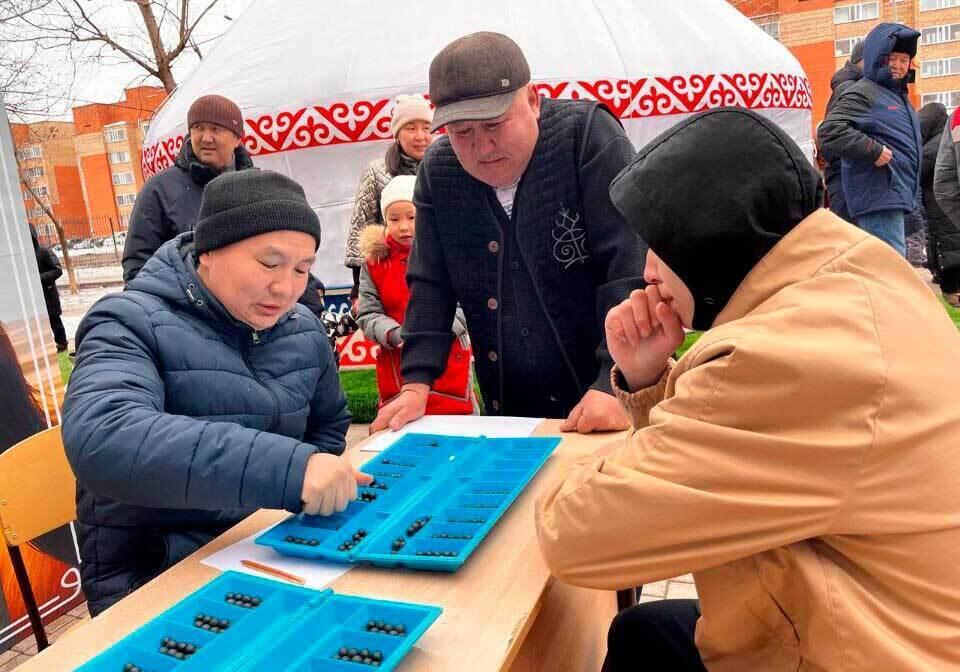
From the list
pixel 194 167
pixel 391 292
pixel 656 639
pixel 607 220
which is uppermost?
pixel 194 167

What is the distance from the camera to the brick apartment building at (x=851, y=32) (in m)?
33.0

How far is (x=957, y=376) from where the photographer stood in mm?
1139

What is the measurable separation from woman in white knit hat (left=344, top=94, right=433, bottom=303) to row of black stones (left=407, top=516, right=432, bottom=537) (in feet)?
9.32

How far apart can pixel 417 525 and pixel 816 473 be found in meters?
0.82

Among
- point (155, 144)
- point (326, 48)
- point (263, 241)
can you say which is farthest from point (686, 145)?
point (155, 144)

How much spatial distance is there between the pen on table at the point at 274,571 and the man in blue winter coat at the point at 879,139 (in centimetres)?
598

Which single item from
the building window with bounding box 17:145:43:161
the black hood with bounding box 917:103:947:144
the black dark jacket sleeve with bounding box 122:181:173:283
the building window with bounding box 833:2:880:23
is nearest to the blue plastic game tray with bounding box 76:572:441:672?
the black dark jacket sleeve with bounding box 122:181:173:283

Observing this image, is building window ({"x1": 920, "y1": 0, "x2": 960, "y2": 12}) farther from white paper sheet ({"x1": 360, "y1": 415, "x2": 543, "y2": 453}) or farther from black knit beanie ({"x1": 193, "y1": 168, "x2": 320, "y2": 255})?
black knit beanie ({"x1": 193, "y1": 168, "x2": 320, "y2": 255})

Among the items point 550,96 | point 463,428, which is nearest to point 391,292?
point 463,428

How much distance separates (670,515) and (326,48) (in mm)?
7748

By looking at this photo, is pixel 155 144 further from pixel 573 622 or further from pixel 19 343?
pixel 573 622

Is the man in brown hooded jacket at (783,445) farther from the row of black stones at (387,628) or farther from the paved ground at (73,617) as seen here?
the paved ground at (73,617)

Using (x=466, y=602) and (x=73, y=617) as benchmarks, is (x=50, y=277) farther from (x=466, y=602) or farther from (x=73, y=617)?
(x=466, y=602)

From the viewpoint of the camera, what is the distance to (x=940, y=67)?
3972 centimetres
